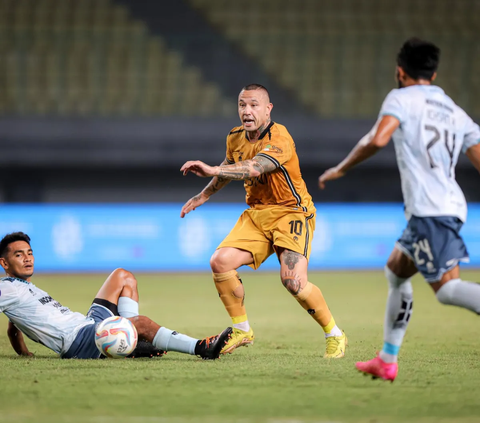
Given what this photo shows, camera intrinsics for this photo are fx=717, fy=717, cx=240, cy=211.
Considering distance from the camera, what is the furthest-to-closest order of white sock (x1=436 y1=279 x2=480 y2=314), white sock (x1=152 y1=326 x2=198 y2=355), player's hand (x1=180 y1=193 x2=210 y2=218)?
player's hand (x1=180 y1=193 x2=210 y2=218) < white sock (x1=152 y1=326 x2=198 y2=355) < white sock (x1=436 y1=279 x2=480 y2=314)

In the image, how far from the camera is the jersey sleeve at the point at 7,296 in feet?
17.2

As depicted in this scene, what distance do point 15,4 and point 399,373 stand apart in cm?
1584

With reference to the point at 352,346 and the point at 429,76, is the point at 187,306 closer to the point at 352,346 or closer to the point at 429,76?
the point at 352,346

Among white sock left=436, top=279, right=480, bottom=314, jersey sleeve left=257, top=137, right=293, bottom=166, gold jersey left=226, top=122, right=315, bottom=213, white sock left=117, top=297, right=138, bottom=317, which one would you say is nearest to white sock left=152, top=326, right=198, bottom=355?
white sock left=117, top=297, right=138, bottom=317

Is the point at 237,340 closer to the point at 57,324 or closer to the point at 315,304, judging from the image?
the point at 315,304

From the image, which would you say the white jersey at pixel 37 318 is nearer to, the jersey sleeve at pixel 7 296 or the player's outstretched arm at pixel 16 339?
the jersey sleeve at pixel 7 296

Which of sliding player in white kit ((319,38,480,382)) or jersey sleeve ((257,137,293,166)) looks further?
jersey sleeve ((257,137,293,166))

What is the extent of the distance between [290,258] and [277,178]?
70 centimetres

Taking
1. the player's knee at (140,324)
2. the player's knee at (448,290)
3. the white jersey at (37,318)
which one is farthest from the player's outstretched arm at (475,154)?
the white jersey at (37,318)

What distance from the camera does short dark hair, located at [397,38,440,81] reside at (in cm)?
423

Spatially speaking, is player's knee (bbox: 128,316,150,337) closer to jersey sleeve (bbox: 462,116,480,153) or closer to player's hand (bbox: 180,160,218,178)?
player's hand (bbox: 180,160,218,178)

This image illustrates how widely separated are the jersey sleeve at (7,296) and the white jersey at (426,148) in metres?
2.93

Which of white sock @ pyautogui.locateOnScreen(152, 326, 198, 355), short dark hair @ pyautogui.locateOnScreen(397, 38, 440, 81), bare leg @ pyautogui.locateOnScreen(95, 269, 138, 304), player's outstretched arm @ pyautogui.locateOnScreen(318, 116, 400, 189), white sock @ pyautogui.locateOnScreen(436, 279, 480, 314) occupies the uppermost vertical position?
short dark hair @ pyautogui.locateOnScreen(397, 38, 440, 81)

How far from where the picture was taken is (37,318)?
17.5 ft
